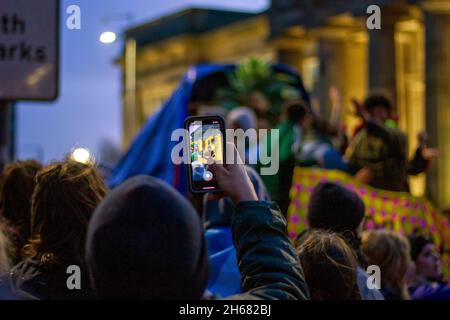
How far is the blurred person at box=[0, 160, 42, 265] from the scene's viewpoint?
14.6 ft

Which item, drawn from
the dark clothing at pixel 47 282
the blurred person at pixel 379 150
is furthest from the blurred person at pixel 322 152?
the dark clothing at pixel 47 282

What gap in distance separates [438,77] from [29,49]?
2308 cm

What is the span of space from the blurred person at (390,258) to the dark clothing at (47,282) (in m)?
2.00

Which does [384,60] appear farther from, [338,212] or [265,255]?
[265,255]

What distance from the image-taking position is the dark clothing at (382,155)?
8.26 m

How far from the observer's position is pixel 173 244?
2.04 m

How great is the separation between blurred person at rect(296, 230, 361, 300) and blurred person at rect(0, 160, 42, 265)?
142 cm

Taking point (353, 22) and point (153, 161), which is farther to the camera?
point (353, 22)

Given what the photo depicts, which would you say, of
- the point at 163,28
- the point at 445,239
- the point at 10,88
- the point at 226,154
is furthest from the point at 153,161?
the point at 163,28

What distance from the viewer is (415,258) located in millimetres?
6387

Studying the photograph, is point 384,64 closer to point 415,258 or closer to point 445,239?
point 445,239

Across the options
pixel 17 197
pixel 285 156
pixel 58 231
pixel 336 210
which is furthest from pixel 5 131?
pixel 58 231

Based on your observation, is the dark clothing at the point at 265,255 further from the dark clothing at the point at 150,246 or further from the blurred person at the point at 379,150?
the blurred person at the point at 379,150
